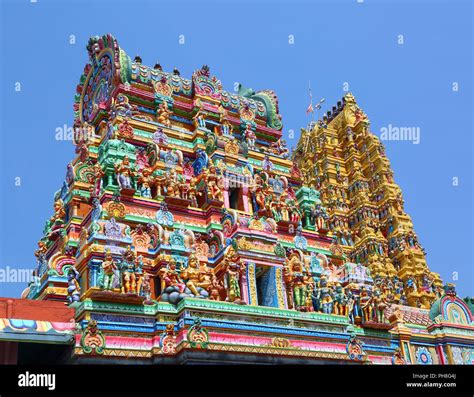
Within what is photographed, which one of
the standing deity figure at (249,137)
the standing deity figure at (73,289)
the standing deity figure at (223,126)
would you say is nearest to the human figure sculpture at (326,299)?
the standing deity figure at (73,289)

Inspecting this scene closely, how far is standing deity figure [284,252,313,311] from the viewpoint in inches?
1031

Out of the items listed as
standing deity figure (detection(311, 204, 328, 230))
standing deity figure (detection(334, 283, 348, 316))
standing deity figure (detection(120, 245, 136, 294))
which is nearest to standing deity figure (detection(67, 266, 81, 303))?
standing deity figure (detection(120, 245, 136, 294))

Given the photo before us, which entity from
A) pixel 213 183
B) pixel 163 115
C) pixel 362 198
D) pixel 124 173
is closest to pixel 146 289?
pixel 124 173

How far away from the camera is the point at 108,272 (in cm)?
2264

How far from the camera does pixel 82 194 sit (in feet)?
101

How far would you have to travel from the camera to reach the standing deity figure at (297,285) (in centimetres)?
2619

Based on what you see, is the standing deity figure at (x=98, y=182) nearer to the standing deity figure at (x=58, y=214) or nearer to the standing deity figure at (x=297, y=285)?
the standing deity figure at (x=58, y=214)

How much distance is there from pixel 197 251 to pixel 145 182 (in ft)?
12.1

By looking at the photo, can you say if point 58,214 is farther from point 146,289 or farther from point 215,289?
point 215,289

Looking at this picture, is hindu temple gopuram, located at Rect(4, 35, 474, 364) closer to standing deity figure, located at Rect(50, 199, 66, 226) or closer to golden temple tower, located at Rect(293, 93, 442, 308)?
standing deity figure, located at Rect(50, 199, 66, 226)

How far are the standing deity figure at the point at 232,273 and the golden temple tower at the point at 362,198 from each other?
20.9 meters
